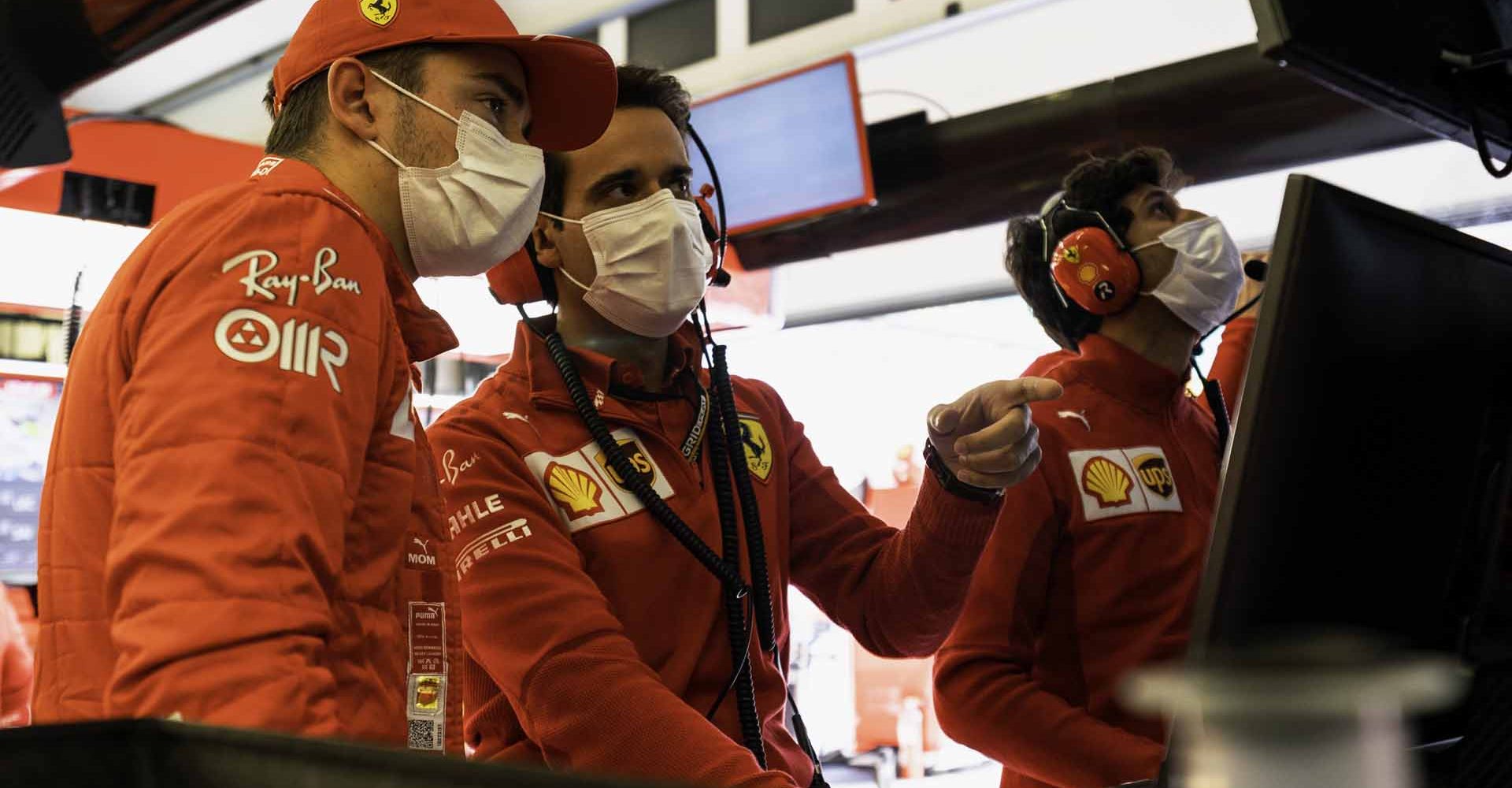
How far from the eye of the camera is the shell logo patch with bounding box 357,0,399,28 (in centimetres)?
133

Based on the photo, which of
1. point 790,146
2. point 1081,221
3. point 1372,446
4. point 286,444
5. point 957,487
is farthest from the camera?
point 790,146

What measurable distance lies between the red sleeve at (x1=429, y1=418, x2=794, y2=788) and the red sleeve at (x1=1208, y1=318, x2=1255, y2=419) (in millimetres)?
1367

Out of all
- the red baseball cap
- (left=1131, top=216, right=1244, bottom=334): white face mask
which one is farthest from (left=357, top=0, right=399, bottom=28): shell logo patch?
(left=1131, top=216, right=1244, bottom=334): white face mask

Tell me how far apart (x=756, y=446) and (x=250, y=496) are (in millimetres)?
896

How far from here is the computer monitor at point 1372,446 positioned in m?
0.71

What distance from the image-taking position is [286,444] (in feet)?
3.02

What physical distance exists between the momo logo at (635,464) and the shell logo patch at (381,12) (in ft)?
1.79

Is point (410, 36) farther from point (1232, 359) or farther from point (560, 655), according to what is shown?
point (1232, 359)

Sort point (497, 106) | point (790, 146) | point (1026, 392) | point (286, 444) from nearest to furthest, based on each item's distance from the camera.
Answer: point (286, 444)
point (1026, 392)
point (497, 106)
point (790, 146)

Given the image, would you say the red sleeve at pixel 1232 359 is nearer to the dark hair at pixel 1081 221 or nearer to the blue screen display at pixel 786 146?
the dark hair at pixel 1081 221

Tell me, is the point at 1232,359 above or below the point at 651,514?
above

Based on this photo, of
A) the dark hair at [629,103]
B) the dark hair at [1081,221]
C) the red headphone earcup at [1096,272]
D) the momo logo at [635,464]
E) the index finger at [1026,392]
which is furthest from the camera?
the dark hair at [1081,221]

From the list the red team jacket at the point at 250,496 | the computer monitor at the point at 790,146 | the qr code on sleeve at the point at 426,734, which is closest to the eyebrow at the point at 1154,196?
the red team jacket at the point at 250,496

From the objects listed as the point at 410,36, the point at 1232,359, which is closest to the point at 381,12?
the point at 410,36
